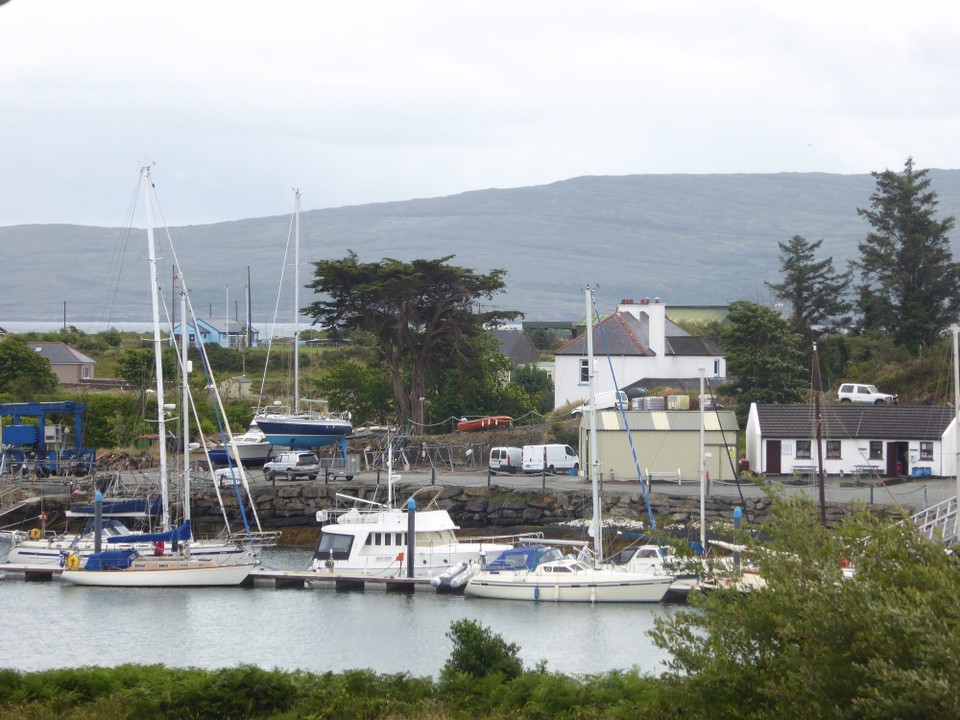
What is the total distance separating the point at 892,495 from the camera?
40531mm

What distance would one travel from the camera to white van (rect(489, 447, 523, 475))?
2008 inches

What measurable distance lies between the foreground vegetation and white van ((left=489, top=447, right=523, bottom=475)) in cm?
3242

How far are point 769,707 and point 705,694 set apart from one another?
33.3 inches

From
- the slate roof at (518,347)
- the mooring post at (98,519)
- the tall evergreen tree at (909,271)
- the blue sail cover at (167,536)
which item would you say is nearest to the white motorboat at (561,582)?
the blue sail cover at (167,536)

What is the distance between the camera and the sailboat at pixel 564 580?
33375mm

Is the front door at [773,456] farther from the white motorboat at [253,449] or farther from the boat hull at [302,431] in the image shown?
the white motorboat at [253,449]

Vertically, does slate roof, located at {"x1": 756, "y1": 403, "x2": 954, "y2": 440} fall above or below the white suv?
below

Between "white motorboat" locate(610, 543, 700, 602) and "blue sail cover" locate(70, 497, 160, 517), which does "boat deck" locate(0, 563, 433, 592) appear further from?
"blue sail cover" locate(70, 497, 160, 517)

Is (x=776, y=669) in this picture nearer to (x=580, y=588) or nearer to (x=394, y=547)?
(x=580, y=588)

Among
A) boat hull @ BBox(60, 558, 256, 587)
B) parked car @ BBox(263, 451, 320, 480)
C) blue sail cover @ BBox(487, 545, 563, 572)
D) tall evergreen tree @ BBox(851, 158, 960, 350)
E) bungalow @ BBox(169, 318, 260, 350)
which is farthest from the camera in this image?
bungalow @ BBox(169, 318, 260, 350)

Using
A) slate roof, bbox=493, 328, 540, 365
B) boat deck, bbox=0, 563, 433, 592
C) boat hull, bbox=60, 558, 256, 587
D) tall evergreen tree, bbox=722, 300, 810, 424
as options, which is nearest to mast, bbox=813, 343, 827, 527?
boat deck, bbox=0, 563, 433, 592

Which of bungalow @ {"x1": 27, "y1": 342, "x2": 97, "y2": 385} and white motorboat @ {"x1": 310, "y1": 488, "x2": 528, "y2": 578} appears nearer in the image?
white motorboat @ {"x1": 310, "y1": 488, "x2": 528, "y2": 578}

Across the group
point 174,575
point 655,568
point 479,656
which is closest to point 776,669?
Result: point 479,656

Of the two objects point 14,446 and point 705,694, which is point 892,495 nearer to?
point 705,694
